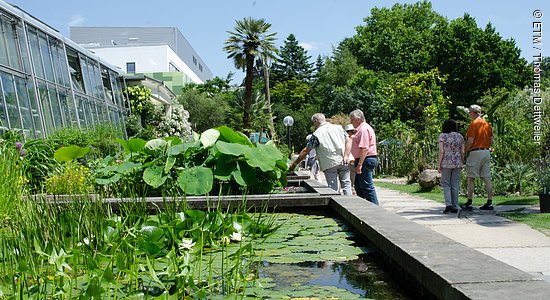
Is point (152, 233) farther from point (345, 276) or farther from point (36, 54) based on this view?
point (36, 54)

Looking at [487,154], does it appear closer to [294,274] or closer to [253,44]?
[294,274]

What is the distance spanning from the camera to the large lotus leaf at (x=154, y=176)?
19.9 feet

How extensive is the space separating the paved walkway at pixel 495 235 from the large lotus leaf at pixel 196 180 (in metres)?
2.55

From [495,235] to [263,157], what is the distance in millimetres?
2610

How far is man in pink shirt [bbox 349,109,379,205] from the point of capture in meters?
7.95

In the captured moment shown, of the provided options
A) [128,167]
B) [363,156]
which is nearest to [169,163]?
[128,167]

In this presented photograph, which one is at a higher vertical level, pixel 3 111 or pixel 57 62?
pixel 57 62

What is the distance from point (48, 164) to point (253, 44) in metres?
35.3

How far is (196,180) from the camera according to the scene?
18.8ft

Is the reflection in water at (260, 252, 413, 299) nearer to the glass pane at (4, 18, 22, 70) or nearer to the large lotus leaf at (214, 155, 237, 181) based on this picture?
the large lotus leaf at (214, 155, 237, 181)

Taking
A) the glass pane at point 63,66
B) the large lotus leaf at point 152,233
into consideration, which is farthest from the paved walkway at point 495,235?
the glass pane at point 63,66

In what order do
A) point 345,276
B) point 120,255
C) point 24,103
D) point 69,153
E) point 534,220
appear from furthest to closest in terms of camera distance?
1. point 24,103
2. point 534,220
3. point 69,153
4. point 345,276
5. point 120,255

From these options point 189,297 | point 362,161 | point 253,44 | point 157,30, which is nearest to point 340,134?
point 362,161

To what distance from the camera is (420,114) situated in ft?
99.3
